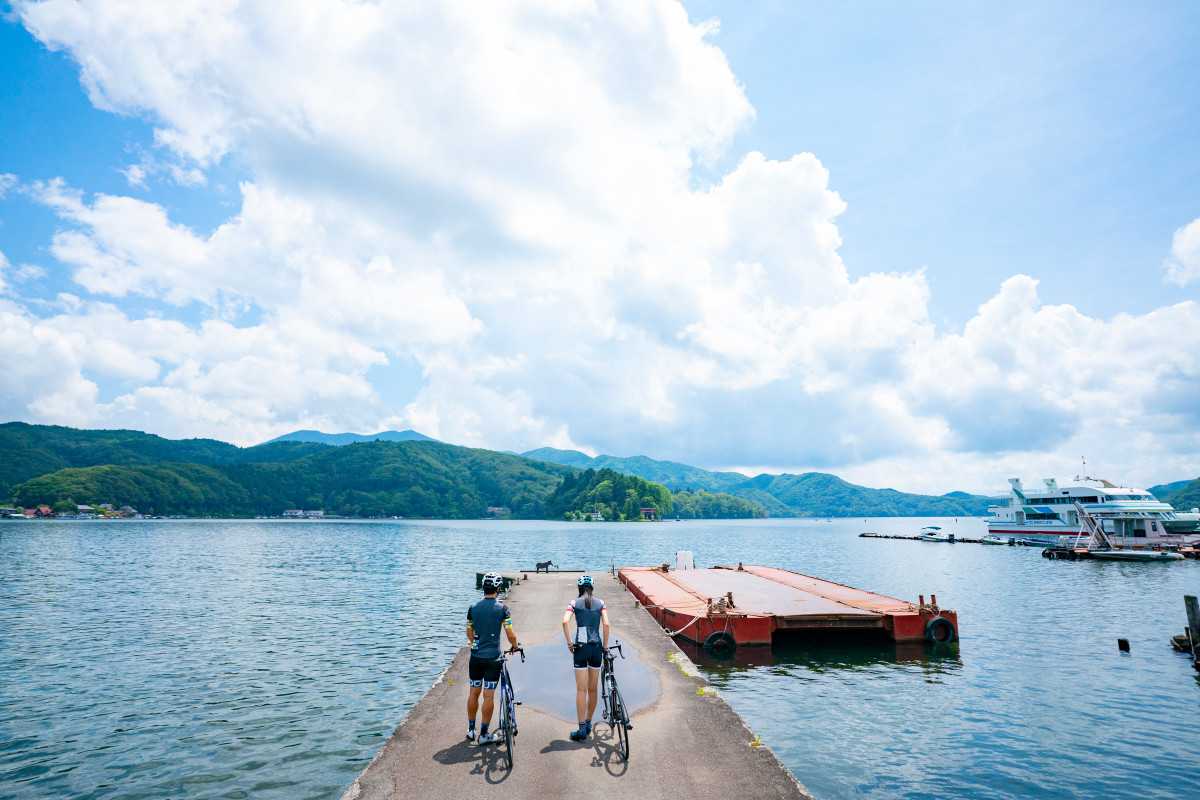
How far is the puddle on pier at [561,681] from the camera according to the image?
1327 centimetres

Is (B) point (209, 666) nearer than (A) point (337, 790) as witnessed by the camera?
No

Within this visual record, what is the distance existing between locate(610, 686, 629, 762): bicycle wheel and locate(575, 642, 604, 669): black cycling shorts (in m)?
0.55

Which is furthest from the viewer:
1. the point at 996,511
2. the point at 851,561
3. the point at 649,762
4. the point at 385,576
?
the point at 996,511

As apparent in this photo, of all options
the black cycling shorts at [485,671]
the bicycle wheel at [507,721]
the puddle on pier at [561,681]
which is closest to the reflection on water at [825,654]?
the puddle on pier at [561,681]

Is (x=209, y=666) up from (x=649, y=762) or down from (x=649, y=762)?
down

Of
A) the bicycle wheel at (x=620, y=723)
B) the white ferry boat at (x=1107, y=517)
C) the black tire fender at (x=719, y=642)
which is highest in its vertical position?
the white ferry boat at (x=1107, y=517)

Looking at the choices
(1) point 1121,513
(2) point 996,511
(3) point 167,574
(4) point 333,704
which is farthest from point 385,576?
(2) point 996,511

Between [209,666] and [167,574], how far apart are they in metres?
39.1

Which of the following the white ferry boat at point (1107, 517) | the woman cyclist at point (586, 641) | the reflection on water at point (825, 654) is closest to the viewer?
the woman cyclist at point (586, 641)

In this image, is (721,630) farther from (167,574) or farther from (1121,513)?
(1121,513)

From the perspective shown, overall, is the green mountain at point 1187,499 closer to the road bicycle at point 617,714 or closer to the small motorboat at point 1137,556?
the small motorboat at point 1137,556

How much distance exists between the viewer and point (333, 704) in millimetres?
17250

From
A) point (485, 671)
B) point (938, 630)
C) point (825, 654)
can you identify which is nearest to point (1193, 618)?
point (938, 630)

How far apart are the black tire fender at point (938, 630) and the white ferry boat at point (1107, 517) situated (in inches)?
2862
